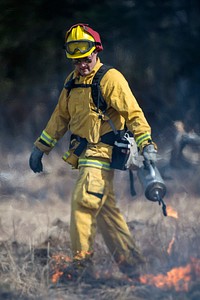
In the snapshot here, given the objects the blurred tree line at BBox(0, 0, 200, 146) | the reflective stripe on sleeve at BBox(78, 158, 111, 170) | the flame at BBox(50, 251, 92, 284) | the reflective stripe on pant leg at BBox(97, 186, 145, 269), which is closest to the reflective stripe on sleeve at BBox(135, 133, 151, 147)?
the reflective stripe on sleeve at BBox(78, 158, 111, 170)

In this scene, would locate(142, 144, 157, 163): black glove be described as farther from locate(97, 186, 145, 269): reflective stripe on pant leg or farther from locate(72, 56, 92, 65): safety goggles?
locate(72, 56, 92, 65): safety goggles

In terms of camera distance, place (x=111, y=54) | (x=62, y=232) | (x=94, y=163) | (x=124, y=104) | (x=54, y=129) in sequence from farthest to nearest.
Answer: (x=111, y=54), (x=62, y=232), (x=54, y=129), (x=94, y=163), (x=124, y=104)

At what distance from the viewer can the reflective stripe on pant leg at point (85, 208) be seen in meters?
6.55

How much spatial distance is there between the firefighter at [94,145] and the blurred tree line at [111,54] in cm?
253

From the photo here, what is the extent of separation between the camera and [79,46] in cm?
659

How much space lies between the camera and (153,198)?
6.50 meters

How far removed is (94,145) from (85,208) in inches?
19.9

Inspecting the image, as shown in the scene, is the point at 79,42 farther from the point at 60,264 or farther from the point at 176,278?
the point at 176,278

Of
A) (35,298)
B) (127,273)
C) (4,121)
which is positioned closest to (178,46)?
(4,121)

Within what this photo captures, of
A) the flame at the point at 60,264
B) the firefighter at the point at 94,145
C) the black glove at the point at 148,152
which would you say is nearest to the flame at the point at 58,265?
the flame at the point at 60,264

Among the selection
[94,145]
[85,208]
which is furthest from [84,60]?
[85,208]

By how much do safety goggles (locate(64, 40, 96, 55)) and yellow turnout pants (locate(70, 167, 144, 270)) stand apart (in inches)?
36.1

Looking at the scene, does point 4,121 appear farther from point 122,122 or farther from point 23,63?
point 122,122

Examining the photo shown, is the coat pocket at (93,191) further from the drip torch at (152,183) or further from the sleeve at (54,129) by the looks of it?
the sleeve at (54,129)
